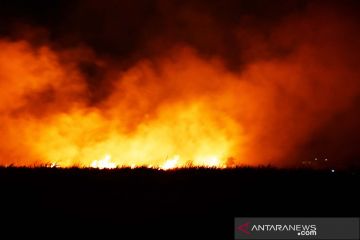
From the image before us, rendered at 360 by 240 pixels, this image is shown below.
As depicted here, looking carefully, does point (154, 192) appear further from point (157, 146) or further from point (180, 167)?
point (157, 146)

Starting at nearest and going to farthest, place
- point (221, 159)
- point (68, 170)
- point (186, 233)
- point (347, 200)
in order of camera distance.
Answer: point (186, 233) < point (347, 200) < point (68, 170) < point (221, 159)

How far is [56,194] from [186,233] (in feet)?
9.52

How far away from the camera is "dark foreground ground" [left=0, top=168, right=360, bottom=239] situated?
6.96 meters

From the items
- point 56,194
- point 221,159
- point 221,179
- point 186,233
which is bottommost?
point 186,233

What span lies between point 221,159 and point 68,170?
18094 millimetres

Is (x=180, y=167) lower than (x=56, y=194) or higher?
higher

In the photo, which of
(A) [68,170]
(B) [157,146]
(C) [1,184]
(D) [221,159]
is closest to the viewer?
(C) [1,184]

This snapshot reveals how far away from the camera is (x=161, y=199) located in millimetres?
7941

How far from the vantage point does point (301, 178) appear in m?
8.97

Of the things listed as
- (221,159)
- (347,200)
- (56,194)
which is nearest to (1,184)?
(56,194)

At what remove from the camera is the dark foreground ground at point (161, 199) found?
696cm

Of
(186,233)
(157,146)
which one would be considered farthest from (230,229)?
(157,146)

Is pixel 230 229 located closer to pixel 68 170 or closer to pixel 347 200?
pixel 347 200

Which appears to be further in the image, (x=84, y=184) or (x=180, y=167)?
(x=180, y=167)
